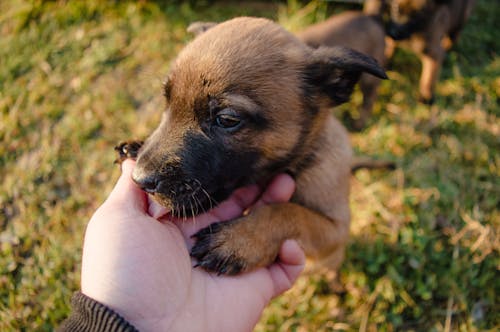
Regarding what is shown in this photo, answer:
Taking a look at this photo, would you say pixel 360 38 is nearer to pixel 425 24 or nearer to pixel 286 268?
pixel 425 24

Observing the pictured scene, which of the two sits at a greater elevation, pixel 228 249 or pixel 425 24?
pixel 228 249

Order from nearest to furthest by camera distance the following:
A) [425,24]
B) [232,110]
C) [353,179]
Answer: [232,110] → [353,179] → [425,24]

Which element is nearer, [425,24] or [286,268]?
[286,268]

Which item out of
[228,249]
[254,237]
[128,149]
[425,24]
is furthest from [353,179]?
[128,149]

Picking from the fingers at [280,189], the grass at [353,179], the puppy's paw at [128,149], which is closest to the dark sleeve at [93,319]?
the puppy's paw at [128,149]

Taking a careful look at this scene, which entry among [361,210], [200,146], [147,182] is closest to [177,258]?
[147,182]

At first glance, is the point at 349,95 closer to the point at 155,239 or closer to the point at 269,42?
the point at 269,42
